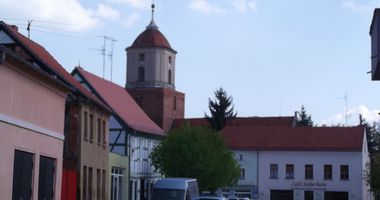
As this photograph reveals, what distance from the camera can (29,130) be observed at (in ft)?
75.2

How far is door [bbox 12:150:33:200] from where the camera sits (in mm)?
21578

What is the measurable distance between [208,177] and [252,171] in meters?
20.6

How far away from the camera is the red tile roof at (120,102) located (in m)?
53.9

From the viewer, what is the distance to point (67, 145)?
3572cm

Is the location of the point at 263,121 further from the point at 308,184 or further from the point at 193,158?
the point at 193,158

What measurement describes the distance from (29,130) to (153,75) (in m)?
68.8

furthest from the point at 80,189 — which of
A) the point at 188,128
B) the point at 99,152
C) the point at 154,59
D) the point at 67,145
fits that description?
the point at 154,59

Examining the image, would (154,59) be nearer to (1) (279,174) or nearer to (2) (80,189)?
(1) (279,174)

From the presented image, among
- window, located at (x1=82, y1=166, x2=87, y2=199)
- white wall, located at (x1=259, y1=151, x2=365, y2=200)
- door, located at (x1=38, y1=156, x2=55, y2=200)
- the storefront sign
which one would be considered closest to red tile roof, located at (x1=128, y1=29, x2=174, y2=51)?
white wall, located at (x1=259, y1=151, x2=365, y2=200)

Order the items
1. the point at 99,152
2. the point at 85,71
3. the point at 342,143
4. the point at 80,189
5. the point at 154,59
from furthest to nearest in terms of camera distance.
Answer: the point at 154,59 < the point at 342,143 < the point at 85,71 < the point at 99,152 < the point at 80,189

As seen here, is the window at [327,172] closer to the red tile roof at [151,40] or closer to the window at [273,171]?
the window at [273,171]

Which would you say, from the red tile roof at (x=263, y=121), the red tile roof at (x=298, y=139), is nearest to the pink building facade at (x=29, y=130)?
the red tile roof at (x=298, y=139)

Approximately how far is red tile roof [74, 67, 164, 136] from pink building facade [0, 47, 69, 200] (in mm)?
26257

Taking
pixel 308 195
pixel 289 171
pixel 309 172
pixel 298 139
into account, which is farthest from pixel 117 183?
pixel 298 139
